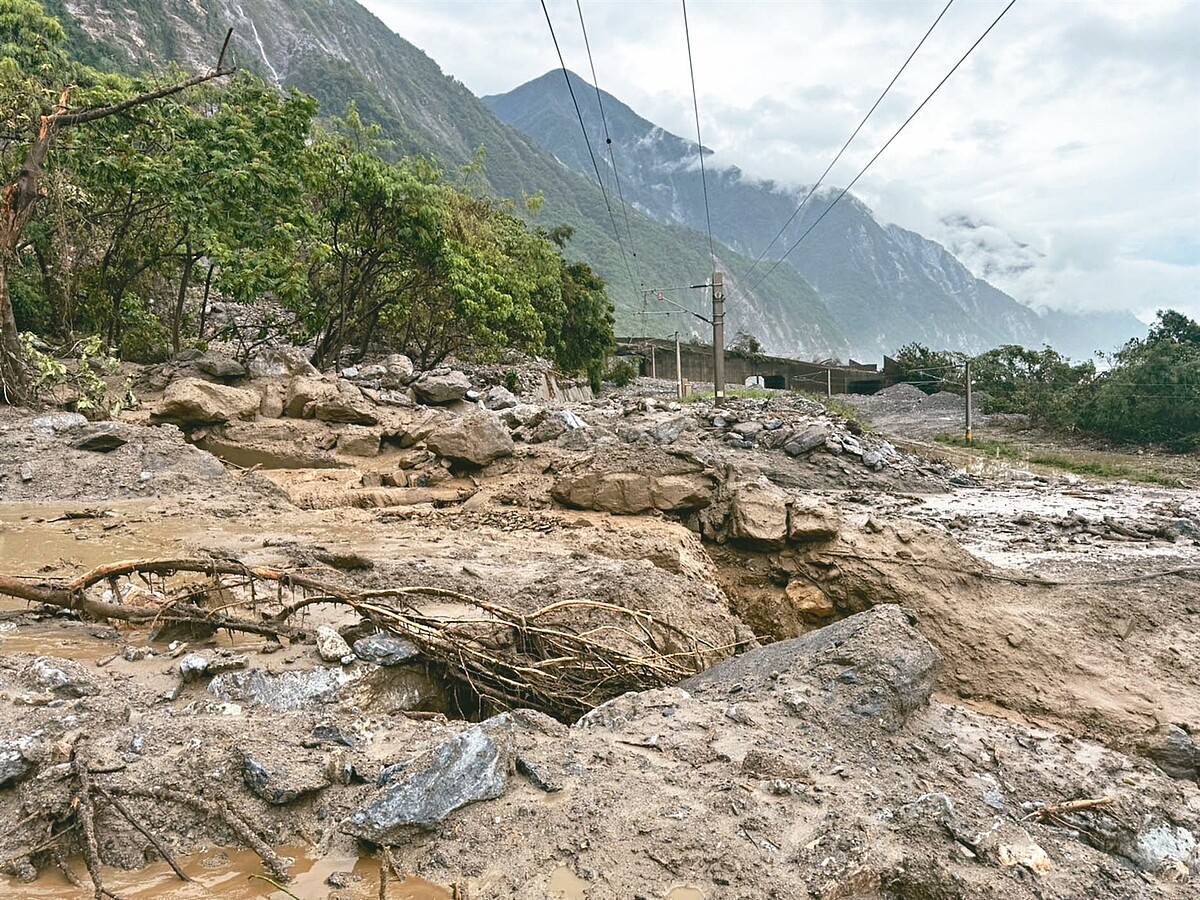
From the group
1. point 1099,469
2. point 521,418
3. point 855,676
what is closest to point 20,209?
point 521,418

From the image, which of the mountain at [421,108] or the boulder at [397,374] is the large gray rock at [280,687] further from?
the mountain at [421,108]

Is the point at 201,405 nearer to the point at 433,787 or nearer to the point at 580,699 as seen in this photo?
the point at 580,699

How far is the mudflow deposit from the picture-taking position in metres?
2.11

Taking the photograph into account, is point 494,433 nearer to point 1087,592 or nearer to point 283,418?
point 283,418

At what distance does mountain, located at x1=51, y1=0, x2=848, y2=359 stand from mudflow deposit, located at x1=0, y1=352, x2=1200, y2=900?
47.8 meters

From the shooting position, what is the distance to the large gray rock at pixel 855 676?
116 inches

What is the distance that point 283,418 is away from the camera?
1006 centimetres

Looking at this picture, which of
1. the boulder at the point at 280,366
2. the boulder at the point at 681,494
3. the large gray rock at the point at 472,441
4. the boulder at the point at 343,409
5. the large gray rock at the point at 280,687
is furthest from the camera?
the boulder at the point at 280,366

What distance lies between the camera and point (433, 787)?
224 cm

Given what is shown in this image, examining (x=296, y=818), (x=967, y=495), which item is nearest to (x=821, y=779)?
(x=296, y=818)

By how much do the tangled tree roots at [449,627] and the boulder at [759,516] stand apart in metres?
2.22

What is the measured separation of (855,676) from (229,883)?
233 cm

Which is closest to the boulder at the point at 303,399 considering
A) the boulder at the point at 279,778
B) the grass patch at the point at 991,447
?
the boulder at the point at 279,778

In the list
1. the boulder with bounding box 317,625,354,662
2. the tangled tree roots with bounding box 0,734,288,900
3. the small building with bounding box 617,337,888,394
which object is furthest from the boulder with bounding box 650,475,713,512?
the small building with bounding box 617,337,888,394
